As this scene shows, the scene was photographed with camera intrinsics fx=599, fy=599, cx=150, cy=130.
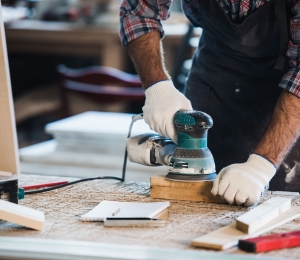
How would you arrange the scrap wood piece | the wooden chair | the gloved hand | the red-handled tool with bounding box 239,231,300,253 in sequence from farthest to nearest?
1. the wooden chair
2. the gloved hand
3. the scrap wood piece
4. the red-handled tool with bounding box 239,231,300,253

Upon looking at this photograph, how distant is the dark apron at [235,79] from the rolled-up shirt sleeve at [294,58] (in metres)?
0.13

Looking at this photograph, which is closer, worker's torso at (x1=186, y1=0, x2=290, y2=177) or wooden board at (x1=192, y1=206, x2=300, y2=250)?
wooden board at (x1=192, y1=206, x2=300, y2=250)

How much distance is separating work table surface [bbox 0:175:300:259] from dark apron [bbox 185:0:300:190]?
1.26ft

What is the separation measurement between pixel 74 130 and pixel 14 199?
1.43 m

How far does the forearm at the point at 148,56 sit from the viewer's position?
70.0 inches

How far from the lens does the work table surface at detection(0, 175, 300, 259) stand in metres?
1.14

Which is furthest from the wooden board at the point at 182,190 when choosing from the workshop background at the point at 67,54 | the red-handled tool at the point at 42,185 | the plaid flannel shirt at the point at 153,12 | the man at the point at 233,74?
the workshop background at the point at 67,54

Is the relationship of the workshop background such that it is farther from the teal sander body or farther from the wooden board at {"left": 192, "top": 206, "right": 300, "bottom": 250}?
the wooden board at {"left": 192, "top": 206, "right": 300, "bottom": 250}

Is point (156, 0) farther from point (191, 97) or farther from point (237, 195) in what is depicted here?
point (237, 195)

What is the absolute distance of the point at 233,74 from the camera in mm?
1858

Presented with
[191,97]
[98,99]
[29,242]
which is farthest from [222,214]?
[98,99]

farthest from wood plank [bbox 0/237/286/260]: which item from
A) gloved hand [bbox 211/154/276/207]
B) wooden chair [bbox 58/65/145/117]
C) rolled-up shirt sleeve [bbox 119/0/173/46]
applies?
wooden chair [bbox 58/65/145/117]

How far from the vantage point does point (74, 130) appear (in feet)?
9.09

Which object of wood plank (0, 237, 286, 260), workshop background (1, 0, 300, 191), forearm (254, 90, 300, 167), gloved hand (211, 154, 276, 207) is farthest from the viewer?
workshop background (1, 0, 300, 191)
